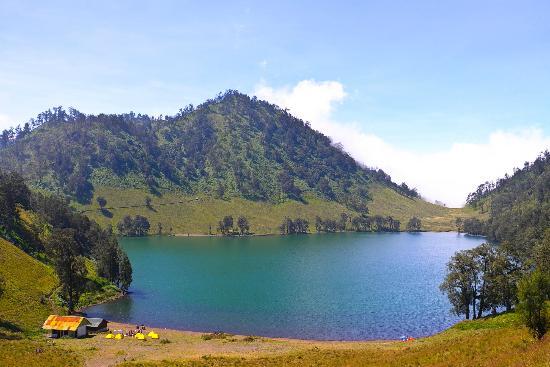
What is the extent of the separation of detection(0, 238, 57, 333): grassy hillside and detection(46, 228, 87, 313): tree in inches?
176

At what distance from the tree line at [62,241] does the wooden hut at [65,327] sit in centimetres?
1792

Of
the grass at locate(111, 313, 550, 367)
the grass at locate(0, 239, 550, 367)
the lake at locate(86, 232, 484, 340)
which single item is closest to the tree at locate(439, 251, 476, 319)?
the lake at locate(86, 232, 484, 340)

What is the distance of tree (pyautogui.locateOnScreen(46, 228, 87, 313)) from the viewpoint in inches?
3922

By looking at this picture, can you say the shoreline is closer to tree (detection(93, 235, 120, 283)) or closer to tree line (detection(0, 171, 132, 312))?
tree line (detection(0, 171, 132, 312))

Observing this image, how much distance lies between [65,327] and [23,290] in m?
25.7

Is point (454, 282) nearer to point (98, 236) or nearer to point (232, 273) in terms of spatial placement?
point (232, 273)

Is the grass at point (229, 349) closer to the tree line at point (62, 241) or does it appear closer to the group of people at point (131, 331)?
the group of people at point (131, 331)

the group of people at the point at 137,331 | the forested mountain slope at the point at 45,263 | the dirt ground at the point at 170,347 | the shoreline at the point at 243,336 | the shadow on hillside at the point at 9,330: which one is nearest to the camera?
the dirt ground at the point at 170,347

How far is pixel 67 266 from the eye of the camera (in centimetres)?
9988

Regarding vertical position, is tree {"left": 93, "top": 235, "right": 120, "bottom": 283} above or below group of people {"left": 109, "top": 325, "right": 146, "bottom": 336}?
above

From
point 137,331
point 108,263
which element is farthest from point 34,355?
point 108,263

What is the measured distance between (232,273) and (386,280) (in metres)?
57.3

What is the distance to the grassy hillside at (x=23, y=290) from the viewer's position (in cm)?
8381

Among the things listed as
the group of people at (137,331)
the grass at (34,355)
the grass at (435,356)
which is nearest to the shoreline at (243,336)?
the group of people at (137,331)
